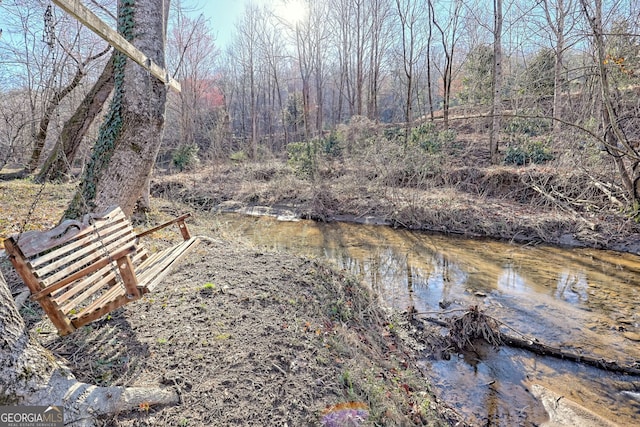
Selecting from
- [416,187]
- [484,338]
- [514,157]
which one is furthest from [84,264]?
[514,157]

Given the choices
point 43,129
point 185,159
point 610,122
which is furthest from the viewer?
point 185,159

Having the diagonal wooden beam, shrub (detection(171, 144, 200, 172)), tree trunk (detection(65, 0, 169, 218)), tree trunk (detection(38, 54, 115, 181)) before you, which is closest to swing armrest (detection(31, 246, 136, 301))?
the diagonal wooden beam

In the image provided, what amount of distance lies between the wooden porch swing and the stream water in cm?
317

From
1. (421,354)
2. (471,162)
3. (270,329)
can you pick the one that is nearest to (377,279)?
(421,354)

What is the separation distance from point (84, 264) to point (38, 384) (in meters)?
1.51

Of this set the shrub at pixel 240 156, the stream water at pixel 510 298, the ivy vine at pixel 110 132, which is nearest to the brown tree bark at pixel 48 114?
the ivy vine at pixel 110 132

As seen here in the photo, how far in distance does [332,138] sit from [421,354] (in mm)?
12505

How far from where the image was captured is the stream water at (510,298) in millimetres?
3479

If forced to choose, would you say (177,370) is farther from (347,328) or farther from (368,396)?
(347,328)

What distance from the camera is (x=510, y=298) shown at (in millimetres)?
5734

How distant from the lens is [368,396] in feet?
9.07

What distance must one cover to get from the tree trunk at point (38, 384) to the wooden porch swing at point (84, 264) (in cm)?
50

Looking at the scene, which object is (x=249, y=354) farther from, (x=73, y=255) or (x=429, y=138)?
(x=429, y=138)

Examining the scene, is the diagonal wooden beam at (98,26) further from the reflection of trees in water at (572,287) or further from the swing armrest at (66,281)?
the reflection of trees in water at (572,287)
